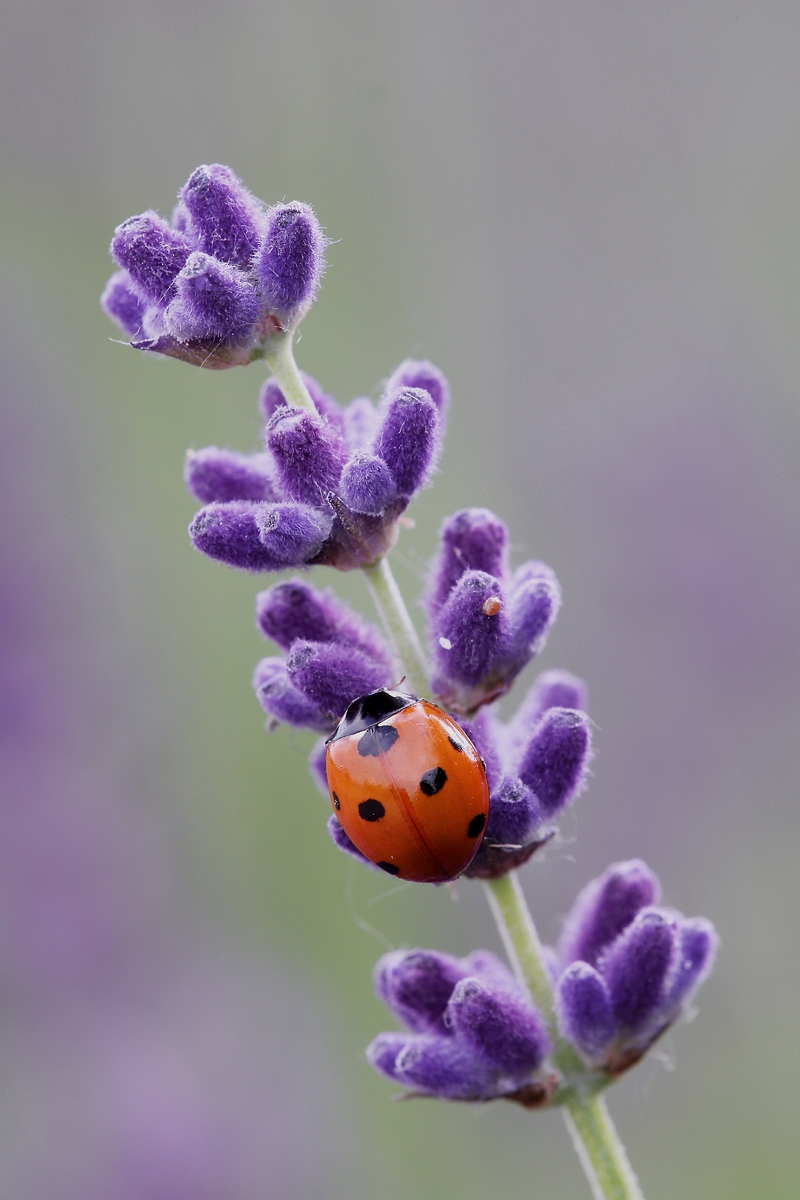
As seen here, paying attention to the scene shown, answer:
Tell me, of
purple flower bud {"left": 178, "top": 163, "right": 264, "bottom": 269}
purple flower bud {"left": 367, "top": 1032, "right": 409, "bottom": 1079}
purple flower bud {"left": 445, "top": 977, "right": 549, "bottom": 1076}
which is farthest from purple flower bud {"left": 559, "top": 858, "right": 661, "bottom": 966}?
purple flower bud {"left": 178, "top": 163, "right": 264, "bottom": 269}

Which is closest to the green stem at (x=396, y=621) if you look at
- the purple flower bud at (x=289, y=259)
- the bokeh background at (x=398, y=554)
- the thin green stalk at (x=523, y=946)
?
the thin green stalk at (x=523, y=946)

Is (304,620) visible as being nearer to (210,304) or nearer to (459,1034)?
(210,304)

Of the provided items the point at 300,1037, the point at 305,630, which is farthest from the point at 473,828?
the point at 300,1037

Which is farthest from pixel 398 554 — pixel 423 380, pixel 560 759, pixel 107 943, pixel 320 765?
pixel 560 759

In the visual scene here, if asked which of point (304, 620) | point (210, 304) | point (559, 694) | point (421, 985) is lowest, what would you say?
point (421, 985)

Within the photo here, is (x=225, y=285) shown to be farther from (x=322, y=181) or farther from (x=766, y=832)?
(x=322, y=181)

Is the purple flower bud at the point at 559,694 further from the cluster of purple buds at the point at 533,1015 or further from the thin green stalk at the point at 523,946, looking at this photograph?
the cluster of purple buds at the point at 533,1015
